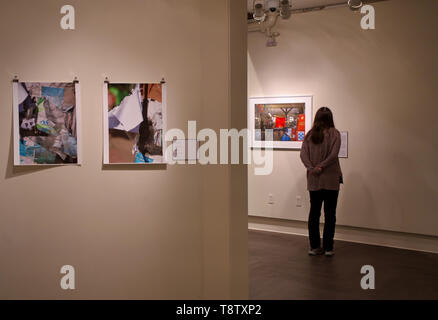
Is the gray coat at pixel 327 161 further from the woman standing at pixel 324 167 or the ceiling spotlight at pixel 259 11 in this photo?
the ceiling spotlight at pixel 259 11

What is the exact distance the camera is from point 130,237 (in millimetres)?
2900

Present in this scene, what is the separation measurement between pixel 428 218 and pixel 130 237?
14.1 feet

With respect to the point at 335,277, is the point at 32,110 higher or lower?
higher

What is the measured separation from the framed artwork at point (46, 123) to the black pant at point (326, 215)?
343 centimetres

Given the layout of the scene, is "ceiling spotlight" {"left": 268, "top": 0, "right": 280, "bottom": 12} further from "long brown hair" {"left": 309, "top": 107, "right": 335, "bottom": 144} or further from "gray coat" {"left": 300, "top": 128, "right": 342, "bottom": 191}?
"gray coat" {"left": 300, "top": 128, "right": 342, "bottom": 191}

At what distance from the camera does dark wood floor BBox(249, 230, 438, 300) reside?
4301 mm

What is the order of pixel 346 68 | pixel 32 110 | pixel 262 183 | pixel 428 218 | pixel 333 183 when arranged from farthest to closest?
pixel 262 183 → pixel 346 68 → pixel 428 218 → pixel 333 183 → pixel 32 110

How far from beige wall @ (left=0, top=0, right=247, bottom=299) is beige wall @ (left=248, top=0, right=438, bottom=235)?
391cm

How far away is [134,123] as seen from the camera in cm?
287

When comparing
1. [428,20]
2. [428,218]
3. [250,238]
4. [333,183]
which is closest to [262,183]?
[250,238]

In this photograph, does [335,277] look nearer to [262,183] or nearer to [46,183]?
[262,183]

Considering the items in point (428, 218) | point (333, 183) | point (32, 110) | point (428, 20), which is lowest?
point (428, 218)

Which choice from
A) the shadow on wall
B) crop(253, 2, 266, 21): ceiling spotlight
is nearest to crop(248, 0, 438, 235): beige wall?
the shadow on wall

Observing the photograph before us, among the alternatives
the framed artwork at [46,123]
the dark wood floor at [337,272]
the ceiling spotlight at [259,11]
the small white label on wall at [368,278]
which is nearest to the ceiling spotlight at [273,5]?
the ceiling spotlight at [259,11]
